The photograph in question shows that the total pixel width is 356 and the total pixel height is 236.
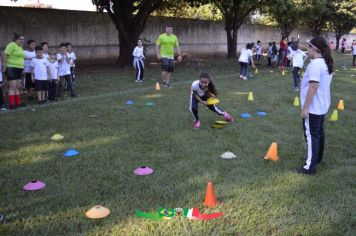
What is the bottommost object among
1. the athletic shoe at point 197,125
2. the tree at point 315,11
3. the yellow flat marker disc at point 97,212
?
the yellow flat marker disc at point 97,212

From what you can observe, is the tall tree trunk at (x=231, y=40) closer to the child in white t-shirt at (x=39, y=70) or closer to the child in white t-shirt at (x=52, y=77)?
the child in white t-shirt at (x=52, y=77)

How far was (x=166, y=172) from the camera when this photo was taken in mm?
4984

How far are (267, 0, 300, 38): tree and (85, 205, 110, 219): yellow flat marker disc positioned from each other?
19621 millimetres

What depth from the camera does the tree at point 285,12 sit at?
21859 mm

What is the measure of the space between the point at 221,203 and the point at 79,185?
1.70m

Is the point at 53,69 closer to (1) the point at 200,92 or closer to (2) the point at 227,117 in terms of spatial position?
(1) the point at 200,92

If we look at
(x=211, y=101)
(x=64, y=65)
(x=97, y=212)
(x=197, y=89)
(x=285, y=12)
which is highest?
(x=285, y=12)

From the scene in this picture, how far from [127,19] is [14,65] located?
1057 centimetres

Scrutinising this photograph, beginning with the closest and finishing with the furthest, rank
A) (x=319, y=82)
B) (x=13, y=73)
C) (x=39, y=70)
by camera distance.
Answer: (x=319, y=82) < (x=13, y=73) < (x=39, y=70)

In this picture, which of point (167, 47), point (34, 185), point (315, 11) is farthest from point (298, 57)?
point (315, 11)

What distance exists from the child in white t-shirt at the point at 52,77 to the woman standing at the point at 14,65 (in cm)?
72

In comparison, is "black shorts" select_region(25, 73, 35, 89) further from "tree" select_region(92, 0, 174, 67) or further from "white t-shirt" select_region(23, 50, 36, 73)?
"tree" select_region(92, 0, 174, 67)

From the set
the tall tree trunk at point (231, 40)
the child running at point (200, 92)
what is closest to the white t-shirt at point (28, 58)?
the child running at point (200, 92)

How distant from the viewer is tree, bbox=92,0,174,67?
18.8 meters
